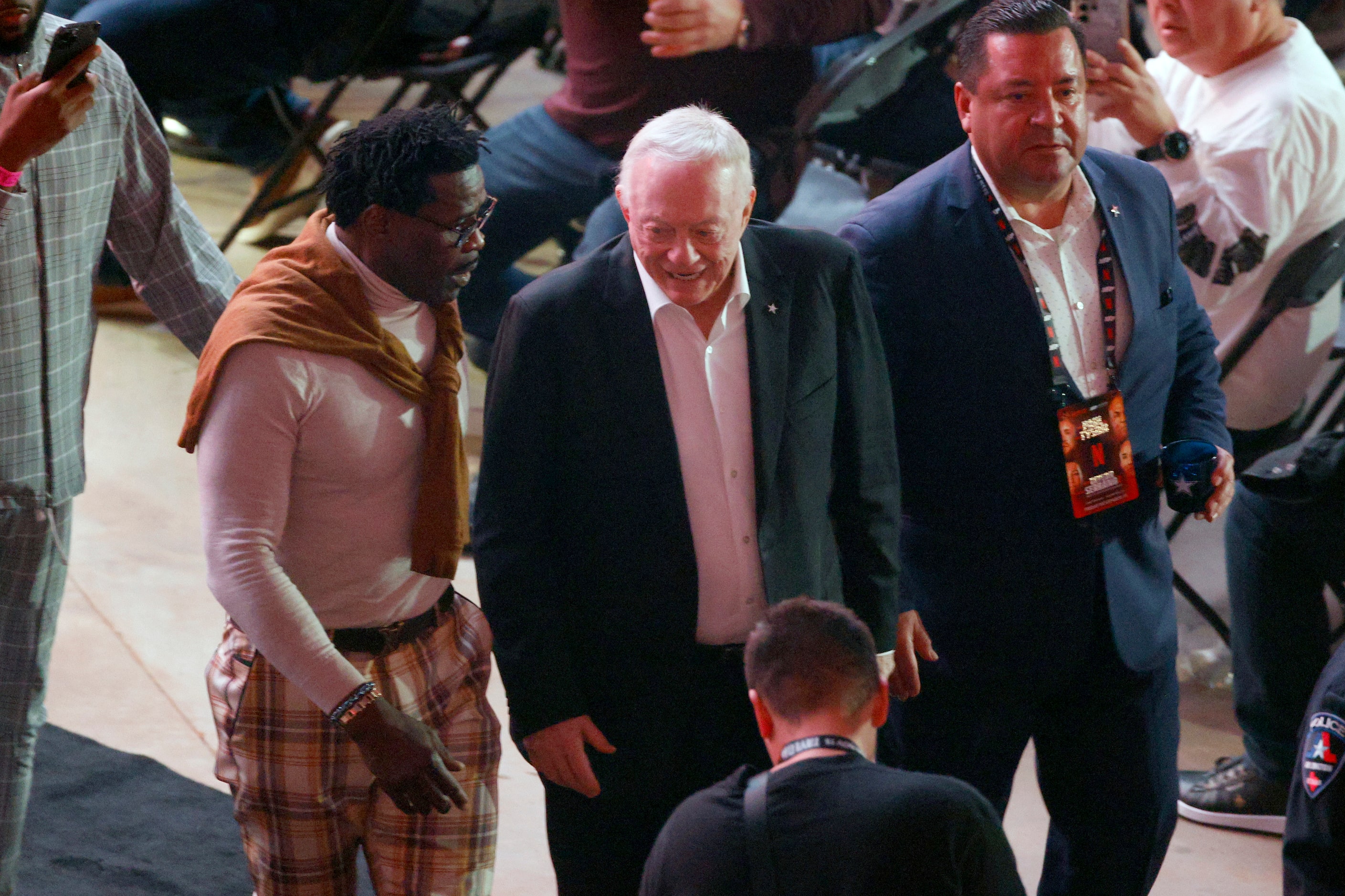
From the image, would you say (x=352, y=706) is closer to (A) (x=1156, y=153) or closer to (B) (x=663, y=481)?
(B) (x=663, y=481)

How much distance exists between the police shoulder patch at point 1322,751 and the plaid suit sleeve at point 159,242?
1727 mm

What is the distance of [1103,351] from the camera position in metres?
2.32

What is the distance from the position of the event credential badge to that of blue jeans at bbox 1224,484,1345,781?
97 centimetres

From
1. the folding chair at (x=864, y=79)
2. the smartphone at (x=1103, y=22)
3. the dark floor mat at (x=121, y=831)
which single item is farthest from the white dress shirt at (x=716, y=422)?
the folding chair at (x=864, y=79)

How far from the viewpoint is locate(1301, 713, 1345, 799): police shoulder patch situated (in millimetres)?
1935

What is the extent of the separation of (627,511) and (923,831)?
0.68 metres

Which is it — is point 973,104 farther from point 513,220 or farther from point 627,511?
point 513,220

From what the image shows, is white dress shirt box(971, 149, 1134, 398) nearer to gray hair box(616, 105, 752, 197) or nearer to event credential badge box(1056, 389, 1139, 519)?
event credential badge box(1056, 389, 1139, 519)

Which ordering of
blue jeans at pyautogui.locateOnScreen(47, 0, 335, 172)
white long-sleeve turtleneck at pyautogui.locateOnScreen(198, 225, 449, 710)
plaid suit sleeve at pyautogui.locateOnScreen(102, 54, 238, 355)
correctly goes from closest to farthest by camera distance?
white long-sleeve turtleneck at pyautogui.locateOnScreen(198, 225, 449, 710) < plaid suit sleeve at pyautogui.locateOnScreen(102, 54, 238, 355) < blue jeans at pyautogui.locateOnScreen(47, 0, 335, 172)

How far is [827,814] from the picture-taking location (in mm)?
1556

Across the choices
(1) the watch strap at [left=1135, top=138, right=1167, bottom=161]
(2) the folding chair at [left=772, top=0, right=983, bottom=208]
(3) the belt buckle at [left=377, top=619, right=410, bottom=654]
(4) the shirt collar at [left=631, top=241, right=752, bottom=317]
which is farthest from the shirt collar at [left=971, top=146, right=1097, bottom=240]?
(2) the folding chair at [left=772, top=0, right=983, bottom=208]

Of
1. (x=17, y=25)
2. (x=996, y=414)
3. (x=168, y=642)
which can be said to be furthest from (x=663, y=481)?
(x=168, y=642)

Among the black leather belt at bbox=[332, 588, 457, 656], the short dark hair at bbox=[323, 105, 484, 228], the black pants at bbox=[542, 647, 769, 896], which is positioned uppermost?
the short dark hair at bbox=[323, 105, 484, 228]

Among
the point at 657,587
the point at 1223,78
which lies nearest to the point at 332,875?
the point at 657,587
